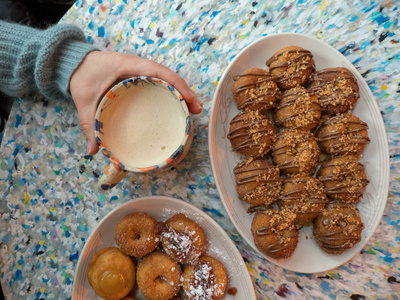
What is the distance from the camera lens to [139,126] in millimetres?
998

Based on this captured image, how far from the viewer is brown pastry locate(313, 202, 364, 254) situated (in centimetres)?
108

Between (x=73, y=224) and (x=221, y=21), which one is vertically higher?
(x=221, y=21)

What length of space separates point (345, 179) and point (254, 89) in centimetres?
44

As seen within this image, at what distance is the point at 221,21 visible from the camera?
A: 4.00ft

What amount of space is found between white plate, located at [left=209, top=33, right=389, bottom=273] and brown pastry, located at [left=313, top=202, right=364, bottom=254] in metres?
0.04

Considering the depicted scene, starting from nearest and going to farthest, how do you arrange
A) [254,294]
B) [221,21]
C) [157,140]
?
[157,140] → [254,294] → [221,21]

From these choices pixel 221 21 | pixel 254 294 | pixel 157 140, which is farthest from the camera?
pixel 221 21

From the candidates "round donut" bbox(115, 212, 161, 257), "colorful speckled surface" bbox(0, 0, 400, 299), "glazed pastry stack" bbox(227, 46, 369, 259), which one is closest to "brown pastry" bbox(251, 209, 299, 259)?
"glazed pastry stack" bbox(227, 46, 369, 259)

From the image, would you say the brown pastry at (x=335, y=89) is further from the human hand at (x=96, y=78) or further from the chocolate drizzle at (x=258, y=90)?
the human hand at (x=96, y=78)

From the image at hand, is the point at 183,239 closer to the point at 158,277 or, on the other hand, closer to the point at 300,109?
the point at 158,277

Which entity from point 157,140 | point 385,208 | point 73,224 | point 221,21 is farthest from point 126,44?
point 385,208

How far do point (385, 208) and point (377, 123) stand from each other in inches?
12.3

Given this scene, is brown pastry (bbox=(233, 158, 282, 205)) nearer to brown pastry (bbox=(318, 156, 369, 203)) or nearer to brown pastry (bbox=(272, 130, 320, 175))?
brown pastry (bbox=(272, 130, 320, 175))

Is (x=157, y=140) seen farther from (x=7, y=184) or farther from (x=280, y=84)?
(x=7, y=184)
